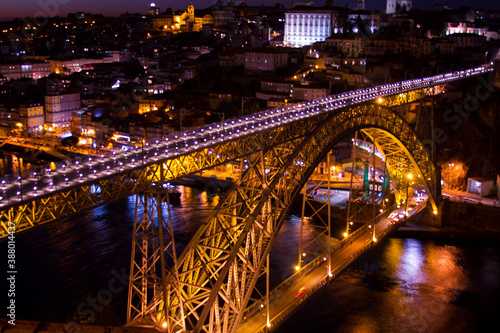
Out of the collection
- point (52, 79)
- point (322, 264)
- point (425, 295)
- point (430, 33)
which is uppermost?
point (430, 33)

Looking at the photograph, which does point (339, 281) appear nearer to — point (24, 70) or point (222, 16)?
point (24, 70)

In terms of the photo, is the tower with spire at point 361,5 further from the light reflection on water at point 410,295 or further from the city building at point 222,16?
the light reflection on water at point 410,295

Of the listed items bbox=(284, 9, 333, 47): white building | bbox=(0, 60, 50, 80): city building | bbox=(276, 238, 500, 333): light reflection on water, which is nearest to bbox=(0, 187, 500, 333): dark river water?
bbox=(276, 238, 500, 333): light reflection on water

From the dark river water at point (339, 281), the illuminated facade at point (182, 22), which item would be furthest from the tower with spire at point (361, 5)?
the dark river water at point (339, 281)

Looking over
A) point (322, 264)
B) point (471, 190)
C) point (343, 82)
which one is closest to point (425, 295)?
point (322, 264)

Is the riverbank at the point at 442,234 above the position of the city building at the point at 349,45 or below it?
below

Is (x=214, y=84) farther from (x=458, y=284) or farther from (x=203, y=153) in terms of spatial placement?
(x=203, y=153)

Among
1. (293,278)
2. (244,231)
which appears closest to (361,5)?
(293,278)
